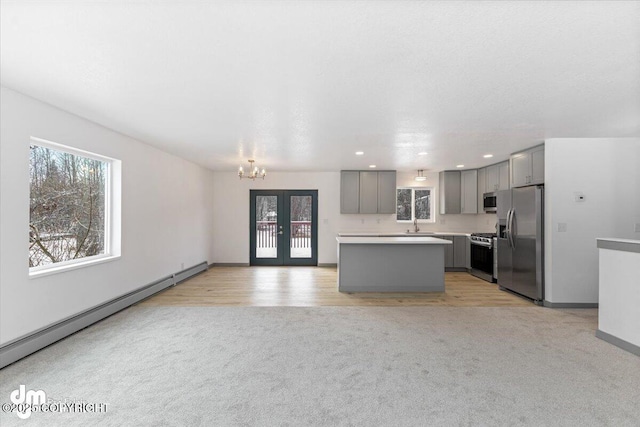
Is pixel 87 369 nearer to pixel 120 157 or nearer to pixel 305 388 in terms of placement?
pixel 305 388

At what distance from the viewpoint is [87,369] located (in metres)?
2.64

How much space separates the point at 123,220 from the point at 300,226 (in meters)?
4.28

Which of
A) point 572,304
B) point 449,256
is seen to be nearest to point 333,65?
point 572,304

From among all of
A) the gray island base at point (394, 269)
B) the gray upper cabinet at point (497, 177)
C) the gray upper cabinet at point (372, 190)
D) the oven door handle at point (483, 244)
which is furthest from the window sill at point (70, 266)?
the gray upper cabinet at point (497, 177)

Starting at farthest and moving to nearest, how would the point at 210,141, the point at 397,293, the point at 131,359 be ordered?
the point at 397,293 → the point at 210,141 → the point at 131,359

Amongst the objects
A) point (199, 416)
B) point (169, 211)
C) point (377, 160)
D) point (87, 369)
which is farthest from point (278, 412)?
point (377, 160)

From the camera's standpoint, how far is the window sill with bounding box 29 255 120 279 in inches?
119

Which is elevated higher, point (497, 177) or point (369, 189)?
point (497, 177)

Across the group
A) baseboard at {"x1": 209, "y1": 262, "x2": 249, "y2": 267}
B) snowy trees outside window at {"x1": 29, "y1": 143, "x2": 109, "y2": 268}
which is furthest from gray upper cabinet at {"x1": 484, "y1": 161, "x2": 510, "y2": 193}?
snowy trees outside window at {"x1": 29, "y1": 143, "x2": 109, "y2": 268}

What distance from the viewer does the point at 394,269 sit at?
5402 mm

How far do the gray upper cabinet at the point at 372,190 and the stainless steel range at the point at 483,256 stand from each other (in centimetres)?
201

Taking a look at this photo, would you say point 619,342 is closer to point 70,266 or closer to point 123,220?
point 70,266

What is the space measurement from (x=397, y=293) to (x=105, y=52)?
4990 mm

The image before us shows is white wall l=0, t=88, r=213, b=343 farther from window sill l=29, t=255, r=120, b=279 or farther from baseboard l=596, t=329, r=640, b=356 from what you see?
baseboard l=596, t=329, r=640, b=356
